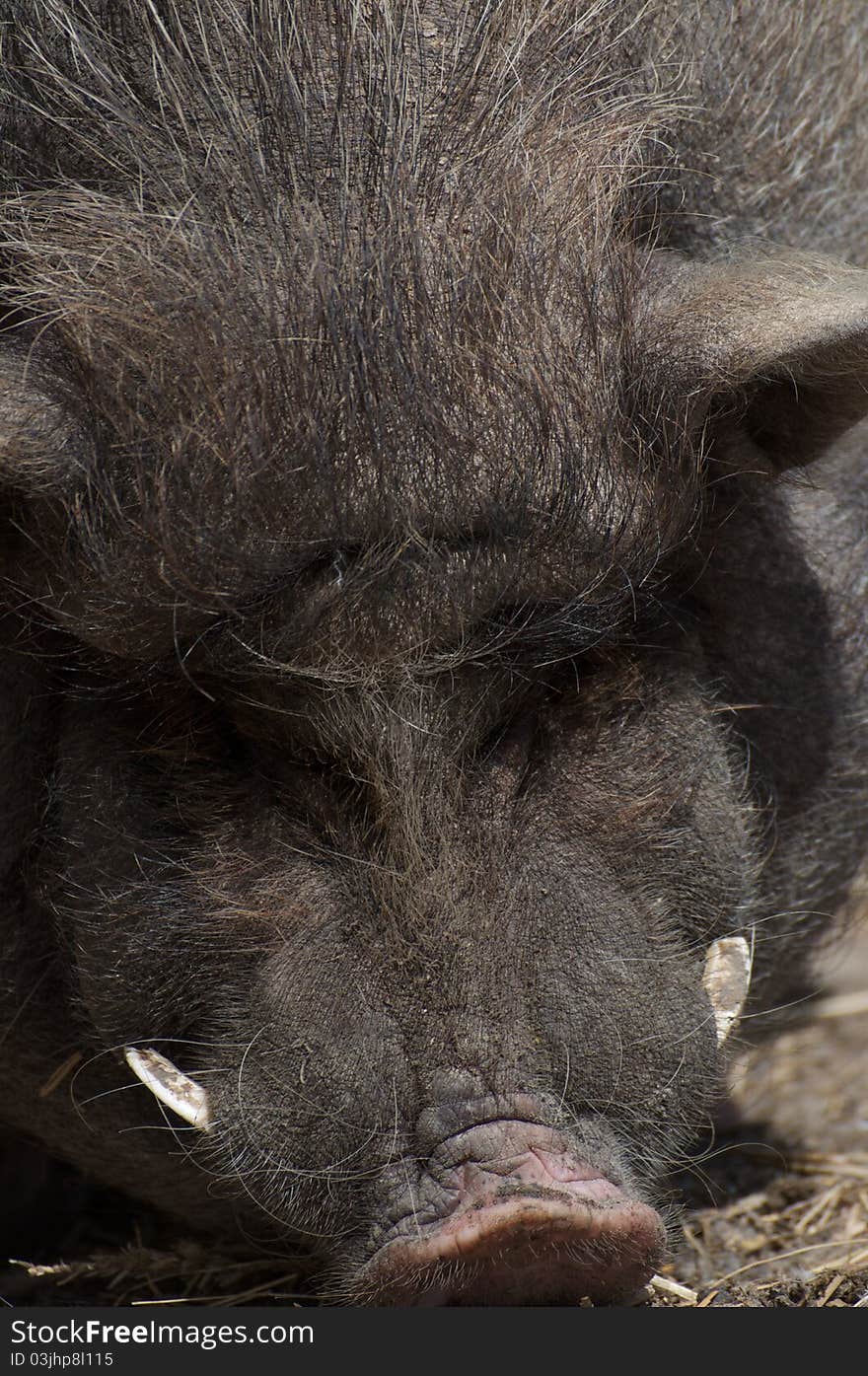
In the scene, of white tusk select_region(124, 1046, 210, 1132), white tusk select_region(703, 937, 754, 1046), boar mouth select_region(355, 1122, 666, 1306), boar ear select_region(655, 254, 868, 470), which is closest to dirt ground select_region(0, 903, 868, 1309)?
white tusk select_region(703, 937, 754, 1046)

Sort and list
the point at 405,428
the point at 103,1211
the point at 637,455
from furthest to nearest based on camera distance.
→ the point at 103,1211, the point at 637,455, the point at 405,428

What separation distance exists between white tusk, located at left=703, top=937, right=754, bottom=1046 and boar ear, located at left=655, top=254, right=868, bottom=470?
86 centimetres

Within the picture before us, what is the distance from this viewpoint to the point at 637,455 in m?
2.65

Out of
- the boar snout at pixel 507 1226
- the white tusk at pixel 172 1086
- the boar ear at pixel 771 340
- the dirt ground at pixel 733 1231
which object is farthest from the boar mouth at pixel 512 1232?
the boar ear at pixel 771 340

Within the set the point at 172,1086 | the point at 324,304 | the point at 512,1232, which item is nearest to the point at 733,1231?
the point at 512,1232

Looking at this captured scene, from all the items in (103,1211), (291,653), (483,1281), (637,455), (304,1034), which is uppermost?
(637,455)

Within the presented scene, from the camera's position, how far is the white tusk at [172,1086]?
2730mm

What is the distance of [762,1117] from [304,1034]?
6.15 feet

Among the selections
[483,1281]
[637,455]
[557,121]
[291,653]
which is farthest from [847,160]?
[483,1281]

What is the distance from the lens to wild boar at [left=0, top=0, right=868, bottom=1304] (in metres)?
2.49

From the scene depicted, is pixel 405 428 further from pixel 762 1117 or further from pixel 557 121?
pixel 762 1117

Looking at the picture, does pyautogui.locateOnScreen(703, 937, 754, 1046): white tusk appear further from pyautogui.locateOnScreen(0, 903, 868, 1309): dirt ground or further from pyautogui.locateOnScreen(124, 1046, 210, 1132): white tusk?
pyautogui.locateOnScreen(124, 1046, 210, 1132): white tusk

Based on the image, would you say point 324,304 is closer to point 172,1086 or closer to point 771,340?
point 771,340

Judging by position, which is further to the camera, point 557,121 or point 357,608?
point 557,121
